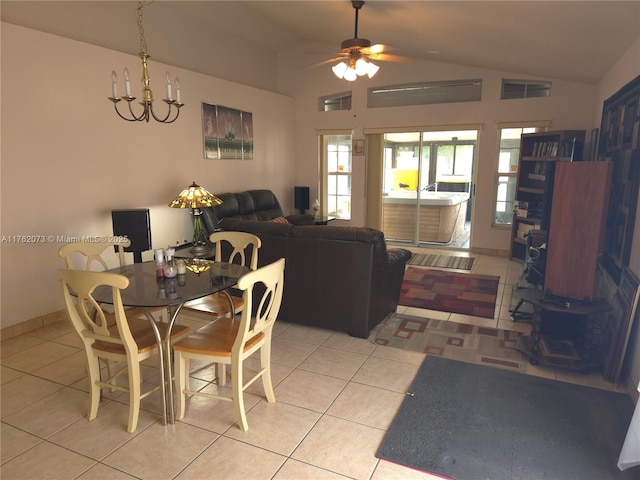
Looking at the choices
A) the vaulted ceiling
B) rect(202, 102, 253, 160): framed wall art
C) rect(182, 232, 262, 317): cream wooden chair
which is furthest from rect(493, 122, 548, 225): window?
rect(182, 232, 262, 317): cream wooden chair

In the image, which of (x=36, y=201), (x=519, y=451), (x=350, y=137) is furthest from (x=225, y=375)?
(x=350, y=137)

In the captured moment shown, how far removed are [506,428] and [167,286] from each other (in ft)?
6.91

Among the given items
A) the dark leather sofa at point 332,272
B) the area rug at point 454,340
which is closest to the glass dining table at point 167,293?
the dark leather sofa at point 332,272

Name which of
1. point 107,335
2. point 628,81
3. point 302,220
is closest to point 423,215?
point 302,220

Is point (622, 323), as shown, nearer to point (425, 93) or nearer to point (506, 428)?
point (506, 428)

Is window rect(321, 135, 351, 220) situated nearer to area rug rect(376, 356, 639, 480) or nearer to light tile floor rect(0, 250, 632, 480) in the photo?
light tile floor rect(0, 250, 632, 480)

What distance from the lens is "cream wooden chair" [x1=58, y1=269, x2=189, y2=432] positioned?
2051 millimetres

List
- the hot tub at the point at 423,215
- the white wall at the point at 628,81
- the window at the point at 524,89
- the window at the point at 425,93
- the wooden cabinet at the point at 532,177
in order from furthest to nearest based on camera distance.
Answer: the hot tub at the point at 423,215 < the window at the point at 425,93 < the window at the point at 524,89 < the wooden cabinet at the point at 532,177 < the white wall at the point at 628,81

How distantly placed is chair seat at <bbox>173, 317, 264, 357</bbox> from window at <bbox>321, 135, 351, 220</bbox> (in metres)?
5.39

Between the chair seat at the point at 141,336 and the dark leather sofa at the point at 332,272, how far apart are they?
1265 mm

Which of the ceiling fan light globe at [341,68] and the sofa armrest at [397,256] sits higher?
the ceiling fan light globe at [341,68]

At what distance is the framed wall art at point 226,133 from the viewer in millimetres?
5680

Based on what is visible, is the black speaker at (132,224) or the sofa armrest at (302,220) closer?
the black speaker at (132,224)

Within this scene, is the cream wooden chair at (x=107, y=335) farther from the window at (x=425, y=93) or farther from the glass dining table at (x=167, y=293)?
the window at (x=425, y=93)
